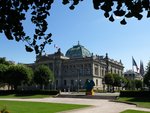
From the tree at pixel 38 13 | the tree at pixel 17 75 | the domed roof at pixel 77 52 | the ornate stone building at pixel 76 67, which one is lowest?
the tree at pixel 38 13

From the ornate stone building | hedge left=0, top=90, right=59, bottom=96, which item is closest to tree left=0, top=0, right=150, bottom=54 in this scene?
hedge left=0, top=90, right=59, bottom=96

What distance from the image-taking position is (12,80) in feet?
289

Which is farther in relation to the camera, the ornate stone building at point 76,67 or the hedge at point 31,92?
the ornate stone building at point 76,67

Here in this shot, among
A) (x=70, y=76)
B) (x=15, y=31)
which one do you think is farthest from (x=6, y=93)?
(x=15, y=31)

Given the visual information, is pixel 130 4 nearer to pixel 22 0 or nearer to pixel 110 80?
pixel 22 0

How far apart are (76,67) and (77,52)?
14.2 meters

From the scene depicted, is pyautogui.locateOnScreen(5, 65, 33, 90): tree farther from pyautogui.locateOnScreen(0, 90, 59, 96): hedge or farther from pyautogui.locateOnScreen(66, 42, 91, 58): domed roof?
pyautogui.locateOnScreen(66, 42, 91, 58): domed roof

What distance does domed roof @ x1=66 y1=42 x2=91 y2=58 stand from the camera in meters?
155

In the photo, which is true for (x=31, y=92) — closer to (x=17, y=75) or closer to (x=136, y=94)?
(x=17, y=75)

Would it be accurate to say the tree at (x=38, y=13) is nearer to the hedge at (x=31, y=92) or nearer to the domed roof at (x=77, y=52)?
the hedge at (x=31, y=92)

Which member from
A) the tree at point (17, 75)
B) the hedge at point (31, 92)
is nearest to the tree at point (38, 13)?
the hedge at point (31, 92)

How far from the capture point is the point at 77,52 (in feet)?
513

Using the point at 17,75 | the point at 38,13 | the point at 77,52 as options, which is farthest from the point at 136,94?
the point at 77,52

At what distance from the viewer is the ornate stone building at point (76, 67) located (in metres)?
140
